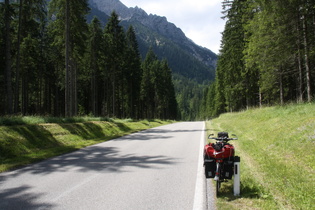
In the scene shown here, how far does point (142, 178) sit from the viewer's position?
646 cm

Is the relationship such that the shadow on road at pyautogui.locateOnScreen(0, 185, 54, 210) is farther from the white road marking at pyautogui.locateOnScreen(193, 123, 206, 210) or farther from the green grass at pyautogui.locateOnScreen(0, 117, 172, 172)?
the white road marking at pyautogui.locateOnScreen(193, 123, 206, 210)

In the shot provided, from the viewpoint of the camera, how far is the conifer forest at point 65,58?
68.8 ft

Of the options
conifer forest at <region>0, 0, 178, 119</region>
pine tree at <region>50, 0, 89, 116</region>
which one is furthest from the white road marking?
pine tree at <region>50, 0, 89, 116</region>

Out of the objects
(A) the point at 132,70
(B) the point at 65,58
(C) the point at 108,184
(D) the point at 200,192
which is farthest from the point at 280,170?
(A) the point at 132,70

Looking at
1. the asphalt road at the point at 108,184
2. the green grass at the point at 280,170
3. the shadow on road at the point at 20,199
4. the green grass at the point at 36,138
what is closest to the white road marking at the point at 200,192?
the asphalt road at the point at 108,184

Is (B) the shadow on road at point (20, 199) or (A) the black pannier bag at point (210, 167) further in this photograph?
(A) the black pannier bag at point (210, 167)

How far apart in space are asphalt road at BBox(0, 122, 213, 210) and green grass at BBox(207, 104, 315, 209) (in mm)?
1000

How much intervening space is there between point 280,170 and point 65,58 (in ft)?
69.6

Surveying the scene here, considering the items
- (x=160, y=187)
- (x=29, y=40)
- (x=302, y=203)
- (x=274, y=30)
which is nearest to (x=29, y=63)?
(x=29, y=40)

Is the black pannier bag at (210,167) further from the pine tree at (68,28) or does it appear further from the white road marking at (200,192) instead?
the pine tree at (68,28)

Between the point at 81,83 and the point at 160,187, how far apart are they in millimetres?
44836

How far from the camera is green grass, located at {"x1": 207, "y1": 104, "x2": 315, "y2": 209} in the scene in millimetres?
4675

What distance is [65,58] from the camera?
22547mm

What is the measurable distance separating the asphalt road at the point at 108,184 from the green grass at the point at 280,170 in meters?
1.00
